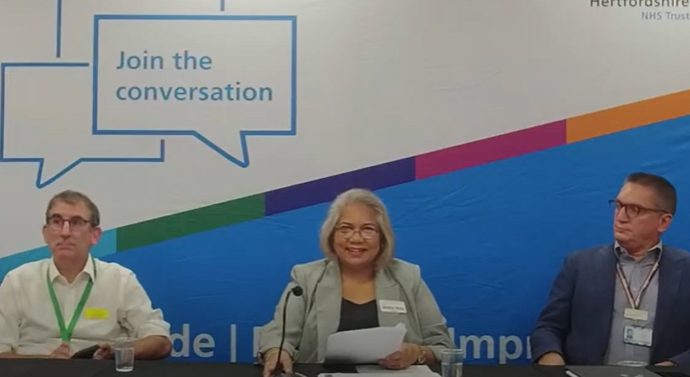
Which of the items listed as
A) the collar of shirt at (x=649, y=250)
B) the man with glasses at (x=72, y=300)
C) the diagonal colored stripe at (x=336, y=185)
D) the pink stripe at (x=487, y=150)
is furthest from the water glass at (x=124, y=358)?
the collar of shirt at (x=649, y=250)

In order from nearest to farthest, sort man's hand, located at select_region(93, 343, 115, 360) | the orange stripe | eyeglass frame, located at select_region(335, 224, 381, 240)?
man's hand, located at select_region(93, 343, 115, 360), eyeglass frame, located at select_region(335, 224, 381, 240), the orange stripe

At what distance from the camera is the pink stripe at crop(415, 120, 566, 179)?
11.1ft

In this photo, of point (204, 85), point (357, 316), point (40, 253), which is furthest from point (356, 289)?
point (40, 253)

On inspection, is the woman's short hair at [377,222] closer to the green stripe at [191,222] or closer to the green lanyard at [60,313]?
the green stripe at [191,222]

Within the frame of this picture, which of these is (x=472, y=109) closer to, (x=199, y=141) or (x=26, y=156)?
(x=199, y=141)

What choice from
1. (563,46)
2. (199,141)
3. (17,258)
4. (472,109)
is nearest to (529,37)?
(563,46)

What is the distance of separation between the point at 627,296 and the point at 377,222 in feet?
3.65

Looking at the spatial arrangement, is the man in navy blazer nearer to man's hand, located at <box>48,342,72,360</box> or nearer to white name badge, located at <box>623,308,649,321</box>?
white name badge, located at <box>623,308,649,321</box>

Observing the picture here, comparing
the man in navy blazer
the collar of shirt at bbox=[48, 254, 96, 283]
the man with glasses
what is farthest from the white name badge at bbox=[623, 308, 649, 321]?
the collar of shirt at bbox=[48, 254, 96, 283]

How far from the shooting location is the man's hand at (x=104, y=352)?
2869 millimetres

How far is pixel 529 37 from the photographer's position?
3.37 m

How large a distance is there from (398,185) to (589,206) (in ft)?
2.82

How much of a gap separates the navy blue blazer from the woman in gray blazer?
505 mm

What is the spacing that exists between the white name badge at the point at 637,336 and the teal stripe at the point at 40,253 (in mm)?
2264
